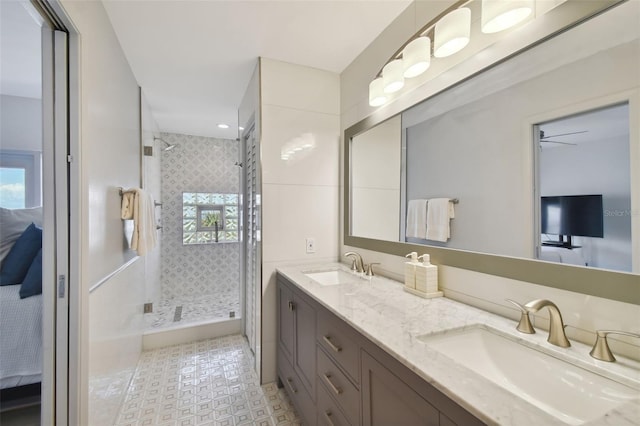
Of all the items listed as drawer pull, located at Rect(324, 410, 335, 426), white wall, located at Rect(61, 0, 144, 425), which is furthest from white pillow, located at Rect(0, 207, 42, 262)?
drawer pull, located at Rect(324, 410, 335, 426)

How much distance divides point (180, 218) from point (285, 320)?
9.26 ft

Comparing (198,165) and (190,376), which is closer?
(190,376)

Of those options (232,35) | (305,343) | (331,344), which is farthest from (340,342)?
(232,35)

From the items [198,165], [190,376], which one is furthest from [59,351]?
[198,165]

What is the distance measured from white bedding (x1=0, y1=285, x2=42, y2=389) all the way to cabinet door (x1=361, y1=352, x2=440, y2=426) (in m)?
1.26

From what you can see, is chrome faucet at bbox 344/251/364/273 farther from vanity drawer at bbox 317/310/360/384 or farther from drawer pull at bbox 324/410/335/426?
drawer pull at bbox 324/410/335/426

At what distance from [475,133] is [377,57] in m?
→ 0.96

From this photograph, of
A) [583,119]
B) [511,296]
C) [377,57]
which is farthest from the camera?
[377,57]

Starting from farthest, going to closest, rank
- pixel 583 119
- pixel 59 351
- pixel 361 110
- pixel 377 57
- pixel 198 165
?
pixel 198 165 < pixel 361 110 < pixel 377 57 < pixel 59 351 < pixel 583 119

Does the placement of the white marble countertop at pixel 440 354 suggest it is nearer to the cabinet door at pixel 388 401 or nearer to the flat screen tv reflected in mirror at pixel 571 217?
the cabinet door at pixel 388 401

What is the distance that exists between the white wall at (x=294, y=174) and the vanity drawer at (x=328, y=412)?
79 centimetres

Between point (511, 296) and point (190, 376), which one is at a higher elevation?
point (511, 296)

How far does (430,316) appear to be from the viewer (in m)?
1.00

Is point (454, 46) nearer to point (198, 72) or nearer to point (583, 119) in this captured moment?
point (583, 119)
